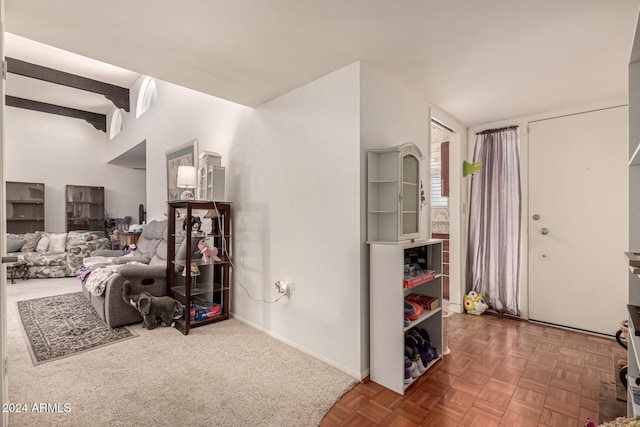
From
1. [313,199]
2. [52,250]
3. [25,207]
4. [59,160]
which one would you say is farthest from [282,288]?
[59,160]

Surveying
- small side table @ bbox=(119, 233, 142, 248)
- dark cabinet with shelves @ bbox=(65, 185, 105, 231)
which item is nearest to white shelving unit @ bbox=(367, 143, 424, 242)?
small side table @ bbox=(119, 233, 142, 248)

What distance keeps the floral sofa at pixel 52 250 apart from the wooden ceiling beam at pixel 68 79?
2.67 metres

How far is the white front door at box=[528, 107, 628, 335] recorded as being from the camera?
9.18 ft

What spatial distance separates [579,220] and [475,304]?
1314 millimetres

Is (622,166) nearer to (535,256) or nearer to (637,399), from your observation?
(535,256)

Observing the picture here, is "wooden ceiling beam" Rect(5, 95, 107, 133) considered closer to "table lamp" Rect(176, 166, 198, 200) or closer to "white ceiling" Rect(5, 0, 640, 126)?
"table lamp" Rect(176, 166, 198, 200)

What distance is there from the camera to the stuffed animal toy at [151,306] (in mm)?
2893

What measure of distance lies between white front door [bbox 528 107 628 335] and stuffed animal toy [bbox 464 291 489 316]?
18.1 inches

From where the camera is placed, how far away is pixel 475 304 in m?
3.42

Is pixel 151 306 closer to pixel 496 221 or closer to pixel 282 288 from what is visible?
pixel 282 288

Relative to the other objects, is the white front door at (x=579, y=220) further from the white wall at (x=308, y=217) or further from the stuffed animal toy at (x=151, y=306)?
the stuffed animal toy at (x=151, y=306)

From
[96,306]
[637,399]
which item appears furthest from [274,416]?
[96,306]

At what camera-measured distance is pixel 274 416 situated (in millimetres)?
1698

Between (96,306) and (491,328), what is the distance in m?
4.13
